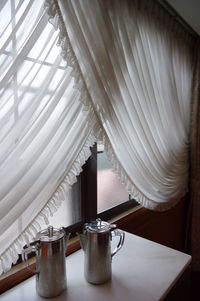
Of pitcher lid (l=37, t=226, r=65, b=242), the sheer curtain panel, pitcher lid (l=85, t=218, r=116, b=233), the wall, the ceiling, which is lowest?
the wall

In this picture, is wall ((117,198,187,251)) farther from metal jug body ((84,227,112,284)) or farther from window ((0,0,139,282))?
window ((0,0,139,282))

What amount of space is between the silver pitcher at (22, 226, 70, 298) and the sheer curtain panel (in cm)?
5

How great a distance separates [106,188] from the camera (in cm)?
153

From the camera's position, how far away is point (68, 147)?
2.80 ft

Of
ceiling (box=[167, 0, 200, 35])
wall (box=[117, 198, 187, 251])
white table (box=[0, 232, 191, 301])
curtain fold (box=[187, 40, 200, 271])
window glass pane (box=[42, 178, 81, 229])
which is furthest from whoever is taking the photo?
curtain fold (box=[187, 40, 200, 271])

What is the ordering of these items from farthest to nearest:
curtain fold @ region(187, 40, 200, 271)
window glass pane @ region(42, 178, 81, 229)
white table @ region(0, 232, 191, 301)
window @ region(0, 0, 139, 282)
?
curtain fold @ region(187, 40, 200, 271)
window glass pane @ region(42, 178, 81, 229)
white table @ region(0, 232, 191, 301)
window @ region(0, 0, 139, 282)

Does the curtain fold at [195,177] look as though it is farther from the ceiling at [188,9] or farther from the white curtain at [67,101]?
the white curtain at [67,101]

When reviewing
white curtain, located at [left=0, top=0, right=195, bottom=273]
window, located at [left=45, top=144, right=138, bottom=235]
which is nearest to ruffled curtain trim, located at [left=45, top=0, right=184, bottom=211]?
white curtain, located at [left=0, top=0, right=195, bottom=273]

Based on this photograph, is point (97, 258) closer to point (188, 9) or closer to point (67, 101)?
point (67, 101)

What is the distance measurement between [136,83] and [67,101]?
1.49ft

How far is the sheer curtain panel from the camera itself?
680 mm

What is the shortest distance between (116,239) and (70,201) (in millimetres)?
326

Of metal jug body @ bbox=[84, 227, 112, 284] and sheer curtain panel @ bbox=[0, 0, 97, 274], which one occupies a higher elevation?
sheer curtain panel @ bbox=[0, 0, 97, 274]

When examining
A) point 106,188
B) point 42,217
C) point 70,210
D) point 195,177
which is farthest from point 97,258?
point 195,177
